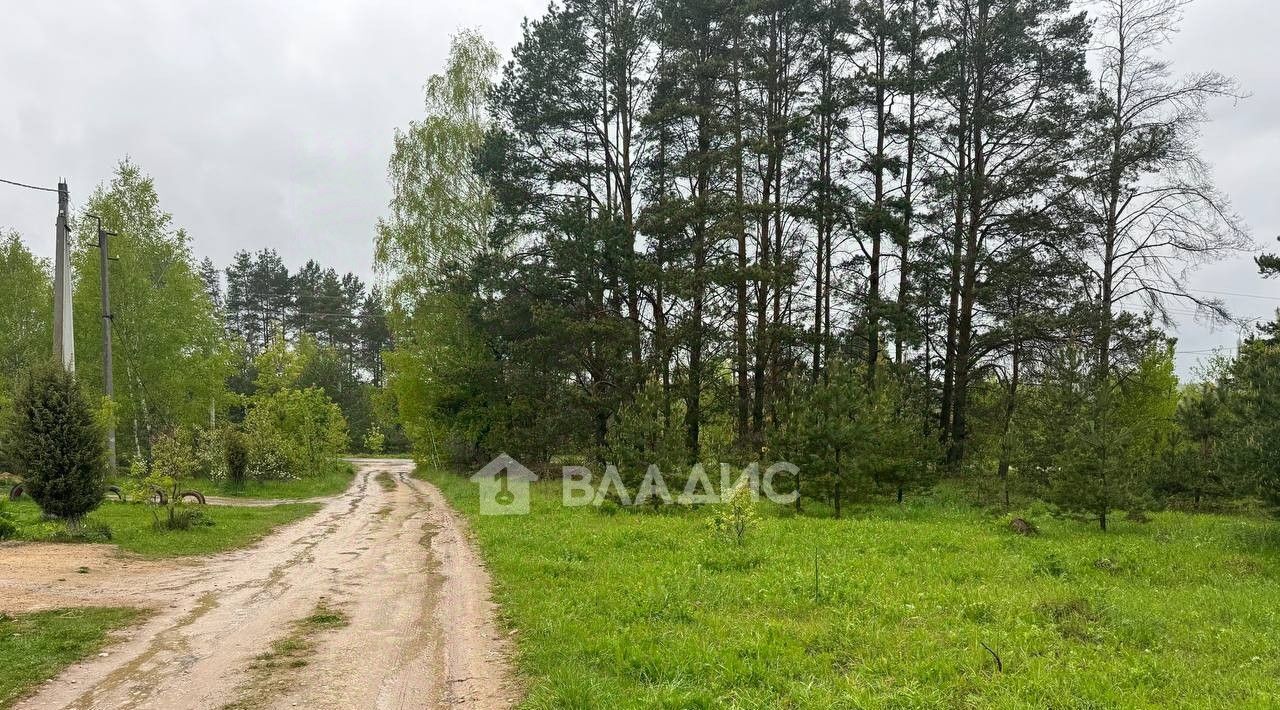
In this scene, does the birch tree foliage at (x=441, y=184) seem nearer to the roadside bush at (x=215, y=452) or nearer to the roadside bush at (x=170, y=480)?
the roadside bush at (x=215, y=452)

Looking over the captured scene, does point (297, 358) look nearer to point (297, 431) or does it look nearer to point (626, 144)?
point (297, 431)

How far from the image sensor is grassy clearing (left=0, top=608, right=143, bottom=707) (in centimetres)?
580

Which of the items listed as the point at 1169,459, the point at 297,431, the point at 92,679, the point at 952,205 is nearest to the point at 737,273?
the point at 952,205

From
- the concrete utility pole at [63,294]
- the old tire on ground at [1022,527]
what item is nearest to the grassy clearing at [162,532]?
the concrete utility pole at [63,294]

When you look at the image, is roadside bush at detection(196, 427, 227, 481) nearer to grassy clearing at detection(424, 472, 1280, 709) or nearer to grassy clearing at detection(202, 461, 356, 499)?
grassy clearing at detection(202, 461, 356, 499)

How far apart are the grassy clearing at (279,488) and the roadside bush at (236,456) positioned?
0.89ft

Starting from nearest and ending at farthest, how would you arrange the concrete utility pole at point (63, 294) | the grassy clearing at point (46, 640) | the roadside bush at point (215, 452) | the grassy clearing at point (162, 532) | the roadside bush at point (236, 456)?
the grassy clearing at point (46, 640) → the grassy clearing at point (162, 532) → the concrete utility pole at point (63, 294) → the roadside bush at point (236, 456) → the roadside bush at point (215, 452)

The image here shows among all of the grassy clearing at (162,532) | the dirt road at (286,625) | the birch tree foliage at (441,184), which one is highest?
the birch tree foliage at (441,184)

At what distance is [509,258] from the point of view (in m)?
25.8

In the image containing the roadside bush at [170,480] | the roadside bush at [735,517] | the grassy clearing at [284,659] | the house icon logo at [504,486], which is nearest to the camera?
the grassy clearing at [284,659]

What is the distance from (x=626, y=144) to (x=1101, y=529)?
18.3 meters

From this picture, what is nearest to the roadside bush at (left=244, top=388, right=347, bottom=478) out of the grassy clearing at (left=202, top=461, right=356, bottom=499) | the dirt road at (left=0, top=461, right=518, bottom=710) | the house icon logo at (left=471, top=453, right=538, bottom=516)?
the grassy clearing at (left=202, top=461, right=356, bottom=499)

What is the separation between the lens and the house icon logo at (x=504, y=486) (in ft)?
59.3

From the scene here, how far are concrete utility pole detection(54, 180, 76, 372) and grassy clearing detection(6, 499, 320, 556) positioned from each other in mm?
3459
